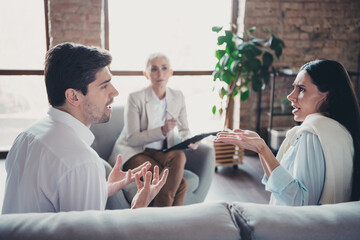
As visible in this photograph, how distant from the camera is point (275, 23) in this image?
13.6ft

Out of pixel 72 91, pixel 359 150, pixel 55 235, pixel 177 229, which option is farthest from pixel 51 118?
pixel 359 150

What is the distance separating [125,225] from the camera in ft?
2.67

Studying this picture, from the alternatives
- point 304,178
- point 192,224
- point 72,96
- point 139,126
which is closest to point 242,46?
point 139,126

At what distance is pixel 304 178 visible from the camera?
51.7 inches

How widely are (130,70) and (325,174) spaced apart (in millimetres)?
3196

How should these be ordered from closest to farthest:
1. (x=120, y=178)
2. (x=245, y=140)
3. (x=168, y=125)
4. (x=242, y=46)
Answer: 1. (x=245, y=140)
2. (x=120, y=178)
3. (x=168, y=125)
4. (x=242, y=46)

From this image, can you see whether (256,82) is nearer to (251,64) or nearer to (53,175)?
(251,64)

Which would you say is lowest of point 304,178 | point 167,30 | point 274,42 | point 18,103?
point 18,103

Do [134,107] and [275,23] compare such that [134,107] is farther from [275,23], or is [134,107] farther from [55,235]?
Result: [275,23]

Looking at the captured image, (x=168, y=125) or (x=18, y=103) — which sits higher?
(x=168, y=125)

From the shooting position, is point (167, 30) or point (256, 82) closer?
point (256, 82)

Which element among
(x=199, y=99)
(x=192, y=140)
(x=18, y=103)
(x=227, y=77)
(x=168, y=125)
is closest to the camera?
(x=192, y=140)

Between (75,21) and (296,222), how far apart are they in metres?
3.48

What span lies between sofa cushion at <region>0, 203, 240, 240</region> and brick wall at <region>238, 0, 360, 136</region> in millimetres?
3521
